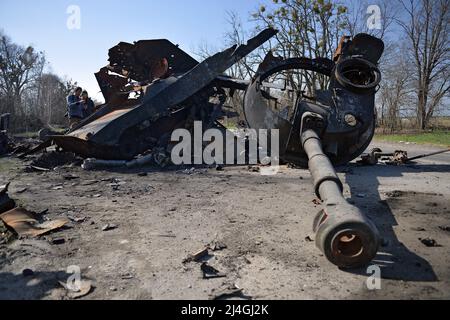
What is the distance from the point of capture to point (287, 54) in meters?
28.8

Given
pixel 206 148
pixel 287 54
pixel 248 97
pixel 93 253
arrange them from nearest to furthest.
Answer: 1. pixel 93 253
2. pixel 248 97
3. pixel 206 148
4. pixel 287 54

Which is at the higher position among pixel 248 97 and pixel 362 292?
pixel 248 97

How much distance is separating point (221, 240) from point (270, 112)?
2837 mm

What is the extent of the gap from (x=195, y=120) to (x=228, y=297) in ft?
24.8

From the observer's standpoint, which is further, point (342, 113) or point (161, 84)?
point (161, 84)

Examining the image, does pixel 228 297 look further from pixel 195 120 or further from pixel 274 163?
pixel 195 120

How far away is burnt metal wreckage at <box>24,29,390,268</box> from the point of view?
9.14 ft

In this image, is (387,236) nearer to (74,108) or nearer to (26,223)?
(26,223)

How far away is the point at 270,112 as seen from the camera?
5.94 m

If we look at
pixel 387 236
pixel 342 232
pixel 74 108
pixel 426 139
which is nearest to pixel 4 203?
pixel 342 232

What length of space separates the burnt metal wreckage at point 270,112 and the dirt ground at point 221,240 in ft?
1.38

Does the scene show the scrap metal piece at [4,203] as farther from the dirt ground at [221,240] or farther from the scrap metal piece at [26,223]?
the dirt ground at [221,240]

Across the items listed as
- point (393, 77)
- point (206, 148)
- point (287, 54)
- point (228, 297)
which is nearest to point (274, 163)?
point (206, 148)

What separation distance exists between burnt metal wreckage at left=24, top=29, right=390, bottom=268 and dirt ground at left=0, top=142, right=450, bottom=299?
1.38ft
